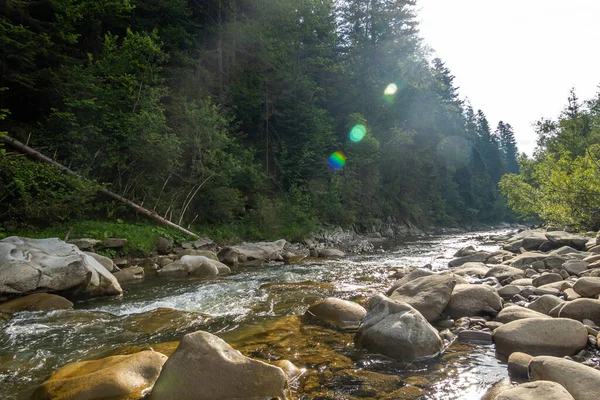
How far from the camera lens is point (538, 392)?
9.50ft

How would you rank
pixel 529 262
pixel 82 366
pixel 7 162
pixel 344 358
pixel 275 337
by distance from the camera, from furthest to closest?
pixel 7 162, pixel 529 262, pixel 275 337, pixel 344 358, pixel 82 366

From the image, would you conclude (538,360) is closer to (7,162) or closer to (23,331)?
(23,331)

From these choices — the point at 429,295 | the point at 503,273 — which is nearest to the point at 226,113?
the point at 503,273

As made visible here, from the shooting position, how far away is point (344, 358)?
4.43 metres

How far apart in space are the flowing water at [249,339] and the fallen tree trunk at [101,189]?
7.05m

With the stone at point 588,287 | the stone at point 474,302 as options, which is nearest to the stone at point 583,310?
the stone at point 588,287

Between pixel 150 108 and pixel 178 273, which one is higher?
pixel 150 108

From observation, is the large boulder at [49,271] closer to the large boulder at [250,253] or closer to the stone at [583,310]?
the large boulder at [250,253]

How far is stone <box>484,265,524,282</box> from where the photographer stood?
8.51m

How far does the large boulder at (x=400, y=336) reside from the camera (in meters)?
4.42

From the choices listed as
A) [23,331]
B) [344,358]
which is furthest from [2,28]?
[344,358]

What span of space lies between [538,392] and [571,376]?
60 cm

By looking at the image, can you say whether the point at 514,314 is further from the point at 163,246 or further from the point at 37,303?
the point at 163,246

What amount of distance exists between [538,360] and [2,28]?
19.1 m
